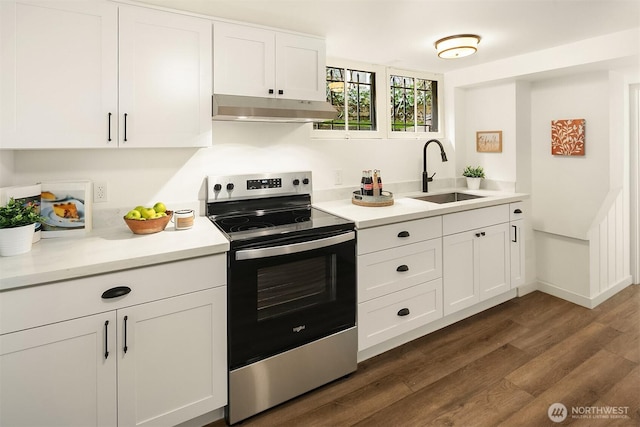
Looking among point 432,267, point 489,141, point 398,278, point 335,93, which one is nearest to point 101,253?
point 398,278

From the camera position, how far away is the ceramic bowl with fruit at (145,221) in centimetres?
182

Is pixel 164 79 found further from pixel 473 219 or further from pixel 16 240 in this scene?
pixel 473 219

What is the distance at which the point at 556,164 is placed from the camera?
10.4 ft

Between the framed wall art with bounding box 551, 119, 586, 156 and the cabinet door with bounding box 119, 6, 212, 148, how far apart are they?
2.96 meters

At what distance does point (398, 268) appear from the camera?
234 centimetres

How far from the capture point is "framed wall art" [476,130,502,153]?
3350 millimetres

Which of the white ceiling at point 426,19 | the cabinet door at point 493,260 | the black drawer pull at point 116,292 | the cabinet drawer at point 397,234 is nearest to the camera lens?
the black drawer pull at point 116,292

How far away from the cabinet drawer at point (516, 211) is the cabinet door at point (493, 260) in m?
0.11

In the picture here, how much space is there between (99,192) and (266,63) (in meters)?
1.27

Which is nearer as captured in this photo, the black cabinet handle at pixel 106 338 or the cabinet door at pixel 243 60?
the black cabinet handle at pixel 106 338

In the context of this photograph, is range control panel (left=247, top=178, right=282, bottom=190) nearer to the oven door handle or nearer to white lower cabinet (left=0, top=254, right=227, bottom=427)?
the oven door handle

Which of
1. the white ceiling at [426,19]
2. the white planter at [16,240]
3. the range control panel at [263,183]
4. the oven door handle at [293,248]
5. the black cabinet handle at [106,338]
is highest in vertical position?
the white ceiling at [426,19]

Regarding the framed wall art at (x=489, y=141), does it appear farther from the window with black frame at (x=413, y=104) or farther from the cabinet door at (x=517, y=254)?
the cabinet door at (x=517, y=254)

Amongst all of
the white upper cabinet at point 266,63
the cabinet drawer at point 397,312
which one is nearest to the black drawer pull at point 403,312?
the cabinet drawer at point 397,312
